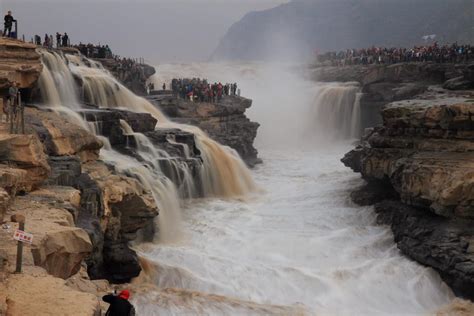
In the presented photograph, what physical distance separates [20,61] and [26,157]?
6217mm

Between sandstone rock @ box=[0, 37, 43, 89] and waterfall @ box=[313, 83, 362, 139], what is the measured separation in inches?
845

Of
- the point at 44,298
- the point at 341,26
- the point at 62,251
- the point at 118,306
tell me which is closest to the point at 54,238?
the point at 62,251

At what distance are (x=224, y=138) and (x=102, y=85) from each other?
666 cm

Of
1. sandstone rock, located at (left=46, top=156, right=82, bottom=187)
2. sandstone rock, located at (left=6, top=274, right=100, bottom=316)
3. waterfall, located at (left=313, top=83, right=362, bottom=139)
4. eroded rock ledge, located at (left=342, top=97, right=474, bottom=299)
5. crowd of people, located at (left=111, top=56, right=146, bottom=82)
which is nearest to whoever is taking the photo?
sandstone rock, located at (left=6, top=274, right=100, bottom=316)

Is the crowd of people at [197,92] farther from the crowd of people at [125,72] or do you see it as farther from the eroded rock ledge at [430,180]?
the eroded rock ledge at [430,180]

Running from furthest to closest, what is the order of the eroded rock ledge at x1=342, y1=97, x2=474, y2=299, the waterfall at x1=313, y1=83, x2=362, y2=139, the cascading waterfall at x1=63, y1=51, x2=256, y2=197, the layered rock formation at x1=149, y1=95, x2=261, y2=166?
the waterfall at x1=313, y1=83, x2=362, y2=139 < the layered rock formation at x1=149, y1=95, x2=261, y2=166 < the cascading waterfall at x1=63, y1=51, x2=256, y2=197 < the eroded rock ledge at x1=342, y1=97, x2=474, y2=299

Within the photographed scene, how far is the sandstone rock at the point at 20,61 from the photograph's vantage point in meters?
15.5

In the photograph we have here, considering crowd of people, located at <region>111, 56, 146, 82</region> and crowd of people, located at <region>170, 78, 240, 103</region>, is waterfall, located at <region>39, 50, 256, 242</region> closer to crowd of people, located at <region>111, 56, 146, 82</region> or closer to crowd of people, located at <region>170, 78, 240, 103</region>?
crowd of people, located at <region>111, 56, 146, 82</region>

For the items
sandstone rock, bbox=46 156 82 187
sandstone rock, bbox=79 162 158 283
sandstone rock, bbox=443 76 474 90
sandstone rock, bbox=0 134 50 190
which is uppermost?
sandstone rock, bbox=443 76 474 90

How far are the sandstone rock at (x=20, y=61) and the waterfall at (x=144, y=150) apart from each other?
1636 millimetres

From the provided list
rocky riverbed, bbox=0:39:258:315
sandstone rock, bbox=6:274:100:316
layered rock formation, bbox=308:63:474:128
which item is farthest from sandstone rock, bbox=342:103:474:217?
layered rock formation, bbox=308:63:474:128

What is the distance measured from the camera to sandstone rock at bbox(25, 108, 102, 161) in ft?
43.1

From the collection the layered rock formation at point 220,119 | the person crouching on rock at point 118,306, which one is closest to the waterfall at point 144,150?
the layered rock formation at point 220,119

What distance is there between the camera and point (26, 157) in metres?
10.8
